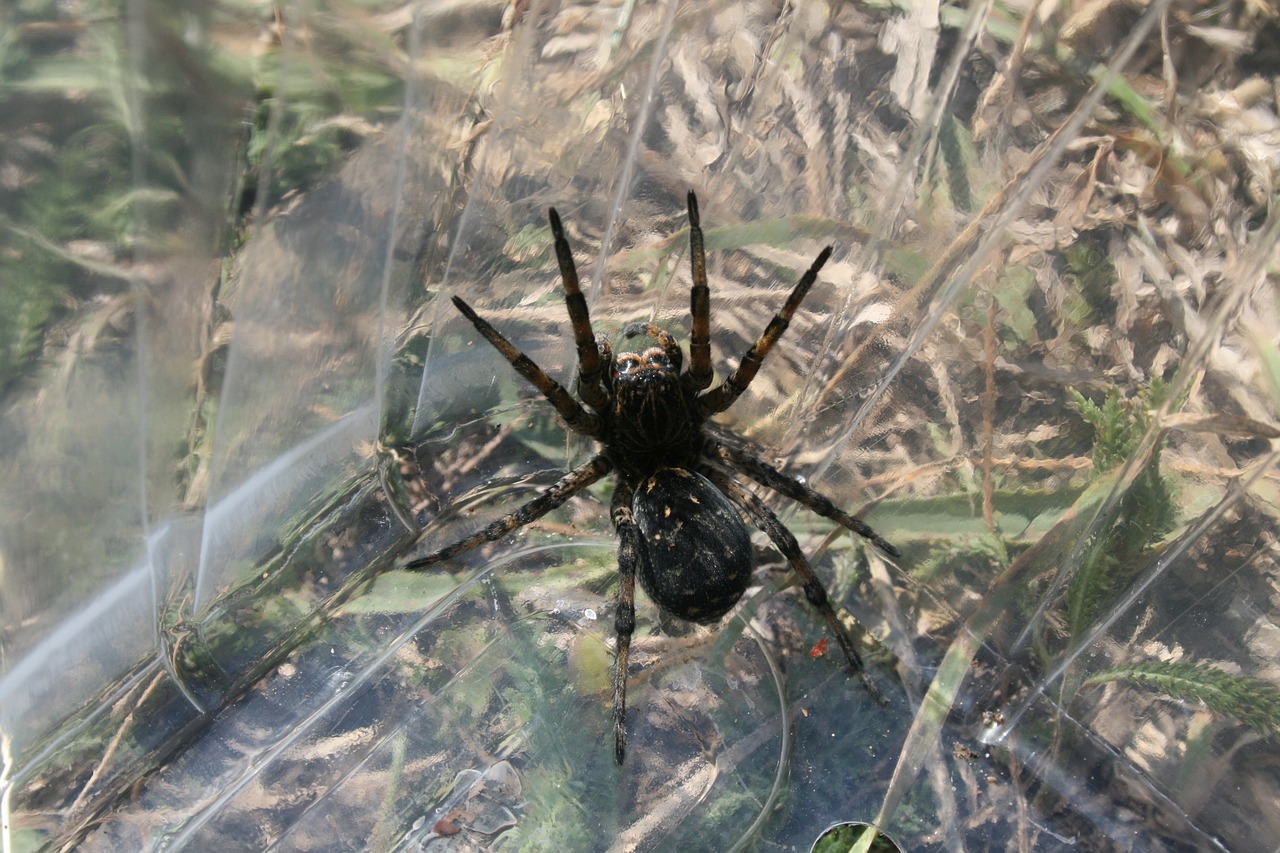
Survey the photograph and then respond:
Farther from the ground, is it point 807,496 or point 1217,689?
point 807,496

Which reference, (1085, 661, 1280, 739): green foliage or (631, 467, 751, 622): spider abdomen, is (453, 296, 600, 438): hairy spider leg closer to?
(631, 467, 751, 622): spider abdomen

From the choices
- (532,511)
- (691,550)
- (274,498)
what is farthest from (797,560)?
(274,498)

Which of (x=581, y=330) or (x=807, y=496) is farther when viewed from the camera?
(x=807, y=496)

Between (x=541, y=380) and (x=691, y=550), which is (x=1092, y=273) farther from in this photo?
(x=541, y=380)

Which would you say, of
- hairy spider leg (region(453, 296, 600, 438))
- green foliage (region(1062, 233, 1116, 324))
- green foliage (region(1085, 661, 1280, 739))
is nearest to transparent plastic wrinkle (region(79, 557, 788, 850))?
hairy spider leg (region(453, 296, 600, 438))

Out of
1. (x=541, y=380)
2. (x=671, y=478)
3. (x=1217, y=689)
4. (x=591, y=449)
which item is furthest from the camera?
(x=591, y=449)

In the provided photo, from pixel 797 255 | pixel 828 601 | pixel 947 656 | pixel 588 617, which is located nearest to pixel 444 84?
pixel 797 255
